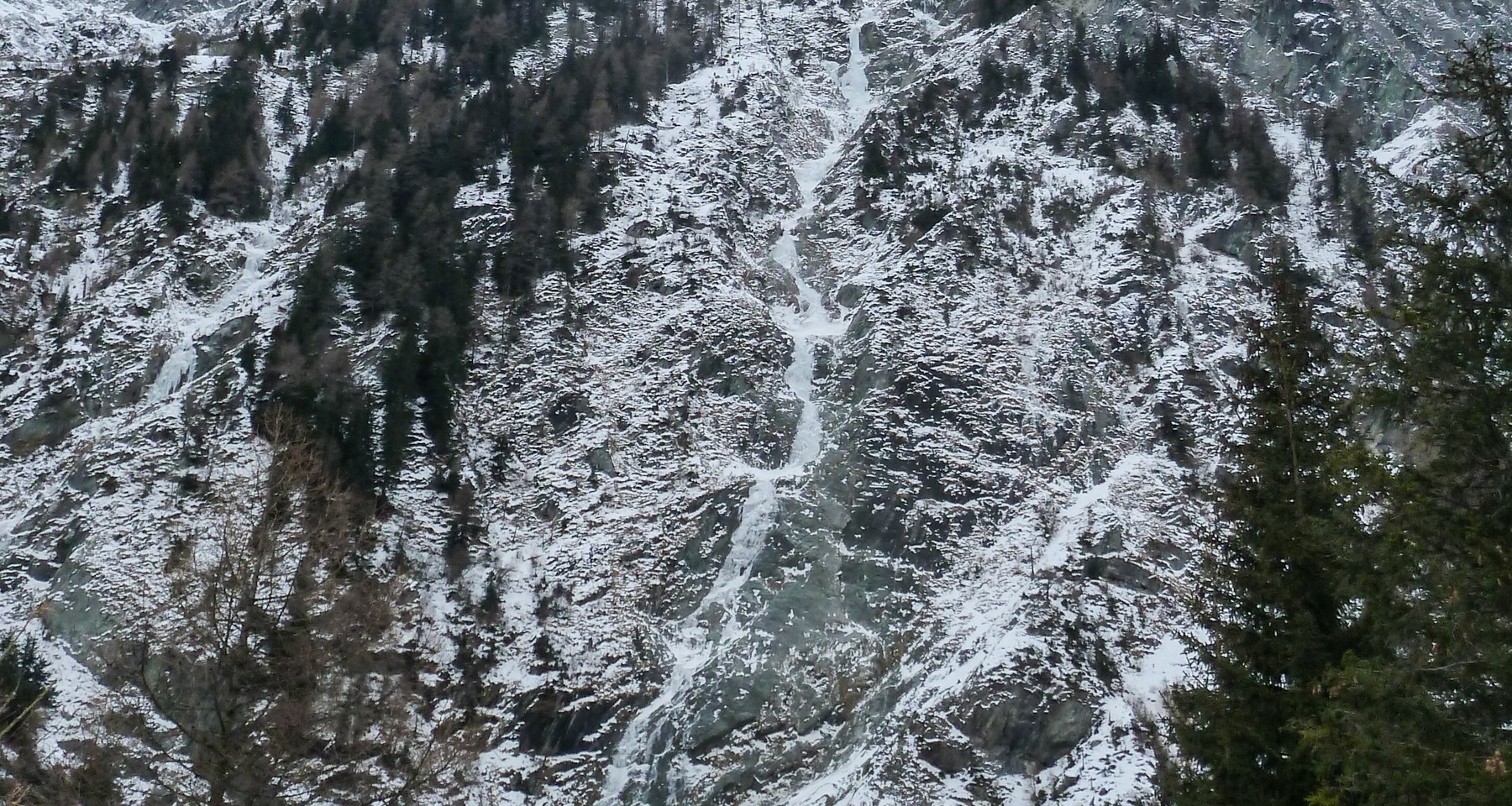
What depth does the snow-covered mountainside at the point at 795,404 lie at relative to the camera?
33875mm

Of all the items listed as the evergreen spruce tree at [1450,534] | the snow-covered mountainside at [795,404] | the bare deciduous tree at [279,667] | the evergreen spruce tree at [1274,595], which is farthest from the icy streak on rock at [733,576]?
the evergreen spruce tree at [1450,534]

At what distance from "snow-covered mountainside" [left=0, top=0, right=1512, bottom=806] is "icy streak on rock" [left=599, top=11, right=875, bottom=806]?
178 millimetres

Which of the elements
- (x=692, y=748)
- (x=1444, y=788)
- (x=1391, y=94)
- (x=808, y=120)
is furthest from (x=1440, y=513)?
(x=1391, y=94)

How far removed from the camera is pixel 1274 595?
39.9 feet

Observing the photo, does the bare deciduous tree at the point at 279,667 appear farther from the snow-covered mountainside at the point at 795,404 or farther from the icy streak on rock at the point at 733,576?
the icy streak on rock at the point at 733,576

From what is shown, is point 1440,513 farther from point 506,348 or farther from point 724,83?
point 724,83

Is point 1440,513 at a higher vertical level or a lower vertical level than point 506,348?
higher

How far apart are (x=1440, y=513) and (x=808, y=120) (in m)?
70.7

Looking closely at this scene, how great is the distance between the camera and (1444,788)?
788 centimetres

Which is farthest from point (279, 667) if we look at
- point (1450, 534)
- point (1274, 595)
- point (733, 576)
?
point (733, 576)

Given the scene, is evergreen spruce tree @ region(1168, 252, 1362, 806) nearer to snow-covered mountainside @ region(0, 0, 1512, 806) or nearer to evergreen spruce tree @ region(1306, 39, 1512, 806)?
evergreen spruce tree @ region(1306, 39, 1512, 806)

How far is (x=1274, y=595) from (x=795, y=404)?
36449mm

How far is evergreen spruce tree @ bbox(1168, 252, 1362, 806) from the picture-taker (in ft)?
38.3

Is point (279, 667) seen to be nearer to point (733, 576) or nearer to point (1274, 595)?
point (1274, 595)
